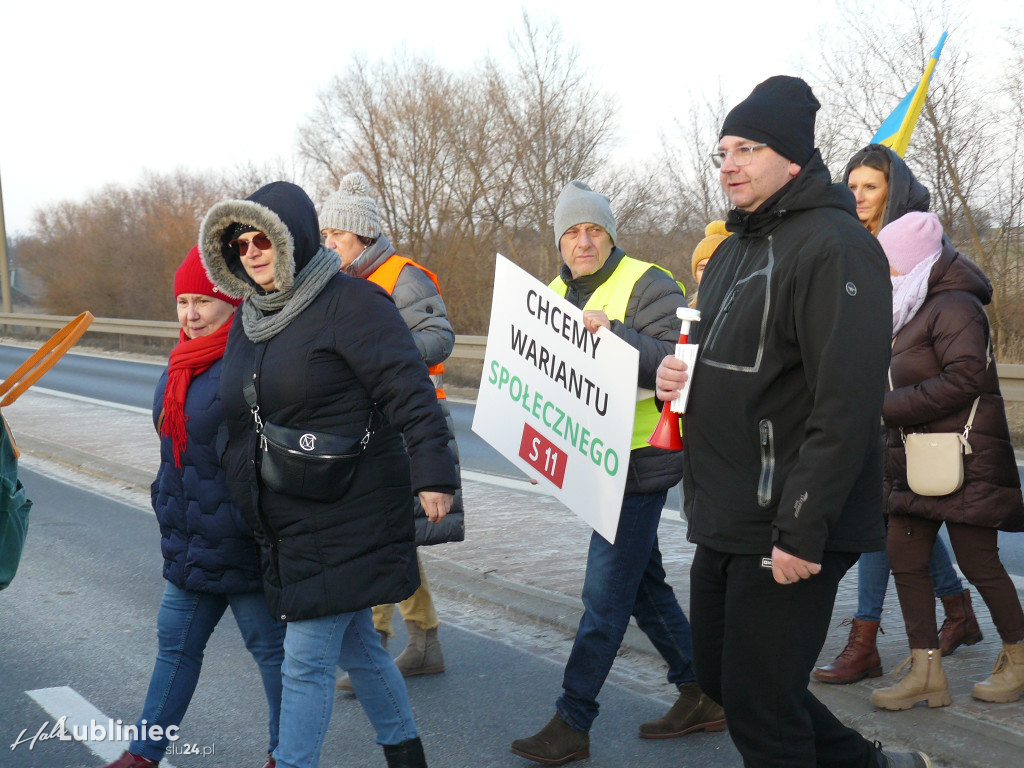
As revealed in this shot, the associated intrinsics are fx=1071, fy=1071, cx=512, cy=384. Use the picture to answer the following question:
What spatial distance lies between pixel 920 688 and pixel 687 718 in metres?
0.89

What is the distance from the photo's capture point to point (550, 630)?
5465 mm

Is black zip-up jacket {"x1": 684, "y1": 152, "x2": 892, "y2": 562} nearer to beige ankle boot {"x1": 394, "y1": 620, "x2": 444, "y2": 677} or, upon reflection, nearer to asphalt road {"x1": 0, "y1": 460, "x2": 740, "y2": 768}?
asphalt road {"x1": 0, "y1": 460, "x2": 740, "y2": 768}

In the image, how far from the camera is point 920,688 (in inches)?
160

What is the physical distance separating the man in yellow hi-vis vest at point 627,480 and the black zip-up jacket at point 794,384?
882 mm

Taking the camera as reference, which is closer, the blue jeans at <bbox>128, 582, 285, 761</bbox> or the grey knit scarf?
the grey knit scarf

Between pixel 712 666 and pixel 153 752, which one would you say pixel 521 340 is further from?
pixel 153 752

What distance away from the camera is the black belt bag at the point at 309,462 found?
3.12 metres

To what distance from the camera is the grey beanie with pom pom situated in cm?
461

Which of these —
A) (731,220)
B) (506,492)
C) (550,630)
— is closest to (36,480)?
(506,492)

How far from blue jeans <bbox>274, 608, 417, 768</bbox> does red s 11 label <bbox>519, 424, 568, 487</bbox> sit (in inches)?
40.5

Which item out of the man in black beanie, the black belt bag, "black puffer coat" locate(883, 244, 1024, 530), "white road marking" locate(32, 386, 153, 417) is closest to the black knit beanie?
the man in black beanie

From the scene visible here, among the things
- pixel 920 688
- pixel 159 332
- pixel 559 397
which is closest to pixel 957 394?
pixel 920 688

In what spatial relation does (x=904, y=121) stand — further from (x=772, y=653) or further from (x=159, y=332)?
(x=159, y=332)

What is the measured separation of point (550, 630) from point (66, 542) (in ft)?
13.7
